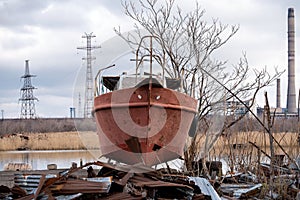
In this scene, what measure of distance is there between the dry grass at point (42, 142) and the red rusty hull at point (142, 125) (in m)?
11.3

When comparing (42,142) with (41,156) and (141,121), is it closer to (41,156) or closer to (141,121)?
(41,156)

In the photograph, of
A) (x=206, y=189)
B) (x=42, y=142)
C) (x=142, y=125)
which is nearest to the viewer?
(x=206, y=189)

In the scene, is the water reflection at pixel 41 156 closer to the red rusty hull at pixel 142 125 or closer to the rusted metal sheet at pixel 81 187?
the red rusty hull at pixel 142 125

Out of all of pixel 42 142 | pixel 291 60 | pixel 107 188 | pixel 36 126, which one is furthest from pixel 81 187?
pixel 291 60

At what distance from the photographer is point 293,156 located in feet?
18.4

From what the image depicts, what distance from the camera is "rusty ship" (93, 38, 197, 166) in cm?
607

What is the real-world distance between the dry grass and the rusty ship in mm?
11264

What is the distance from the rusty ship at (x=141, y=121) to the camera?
6070 mm

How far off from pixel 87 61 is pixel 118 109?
1.28 metres

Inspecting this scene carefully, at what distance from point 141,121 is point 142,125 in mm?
55

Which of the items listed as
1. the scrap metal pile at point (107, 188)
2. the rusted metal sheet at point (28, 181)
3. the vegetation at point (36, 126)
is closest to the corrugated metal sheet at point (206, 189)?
the scrap metal pile at point (107, 188)

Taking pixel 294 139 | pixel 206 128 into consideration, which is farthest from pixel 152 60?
pixel 294 139

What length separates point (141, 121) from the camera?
6.11 metres

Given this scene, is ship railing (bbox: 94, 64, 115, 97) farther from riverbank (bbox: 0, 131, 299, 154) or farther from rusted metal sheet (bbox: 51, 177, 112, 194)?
rusted metal sheet (bbox: 51, 177, 112, 194)
